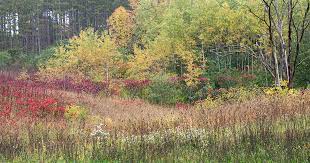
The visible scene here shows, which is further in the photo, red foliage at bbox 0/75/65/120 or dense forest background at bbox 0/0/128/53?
dense forest background at bbox 0/0/128/53

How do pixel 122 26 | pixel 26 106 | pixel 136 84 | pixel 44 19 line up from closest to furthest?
pixel 26 106 → pixel 136 84 → pixel 122 26 → pixel 44 19

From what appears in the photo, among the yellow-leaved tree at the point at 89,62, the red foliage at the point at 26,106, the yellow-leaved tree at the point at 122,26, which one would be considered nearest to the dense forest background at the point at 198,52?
the yellow-leaved tree at the point at 89,62

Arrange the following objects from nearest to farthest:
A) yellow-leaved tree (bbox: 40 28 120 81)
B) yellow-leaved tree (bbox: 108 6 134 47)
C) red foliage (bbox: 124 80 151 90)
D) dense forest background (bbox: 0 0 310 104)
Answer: dense forest background (bbox: 0 0 310 104) < red foliage (bbox: 124 80 151 90) < yellow-leaved tree (bbox: 40 28 120 81) < yellow-leaved tree (bbox: 108 6 134 47)

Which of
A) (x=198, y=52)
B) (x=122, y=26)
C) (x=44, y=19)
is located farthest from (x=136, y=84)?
(x=44, y=19)

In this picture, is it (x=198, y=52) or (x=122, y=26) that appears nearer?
(x=198, y=52)

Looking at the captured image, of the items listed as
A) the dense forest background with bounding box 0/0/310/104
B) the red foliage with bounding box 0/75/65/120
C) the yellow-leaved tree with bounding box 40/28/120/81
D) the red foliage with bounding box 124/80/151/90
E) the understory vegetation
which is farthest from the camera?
the yellow-leaved tree with bounding box 40/28/120/81

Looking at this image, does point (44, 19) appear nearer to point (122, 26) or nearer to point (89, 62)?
point (122, 26)

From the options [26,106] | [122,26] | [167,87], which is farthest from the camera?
[122,26]

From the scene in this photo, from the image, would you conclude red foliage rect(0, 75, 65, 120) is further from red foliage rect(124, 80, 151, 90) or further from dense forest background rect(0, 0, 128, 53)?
dense forest background rect(0, 0, 128, 53)

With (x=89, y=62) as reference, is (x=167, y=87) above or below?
below

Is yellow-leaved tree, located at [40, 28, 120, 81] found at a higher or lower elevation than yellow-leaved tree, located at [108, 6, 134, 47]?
lower

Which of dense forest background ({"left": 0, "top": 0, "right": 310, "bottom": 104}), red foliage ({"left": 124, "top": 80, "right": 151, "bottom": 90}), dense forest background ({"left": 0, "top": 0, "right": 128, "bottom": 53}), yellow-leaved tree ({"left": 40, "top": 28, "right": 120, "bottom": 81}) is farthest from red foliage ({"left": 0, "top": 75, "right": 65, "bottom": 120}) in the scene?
dense forest background ({"left": 0, "top": 0, "right": 128, "bottom": 53})

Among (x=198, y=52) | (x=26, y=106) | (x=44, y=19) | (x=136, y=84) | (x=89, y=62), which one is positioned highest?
(x=44, y=19)

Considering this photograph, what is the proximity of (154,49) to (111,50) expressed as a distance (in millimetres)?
3265
